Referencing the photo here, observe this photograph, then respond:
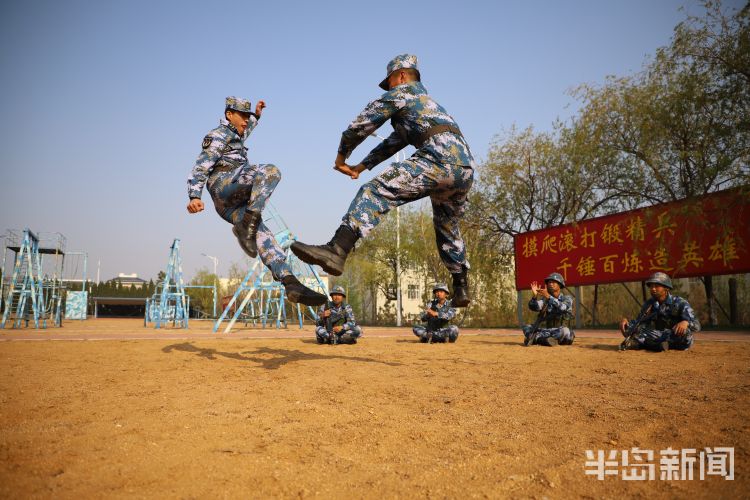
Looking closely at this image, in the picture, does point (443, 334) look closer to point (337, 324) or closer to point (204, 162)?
point (337, 324)

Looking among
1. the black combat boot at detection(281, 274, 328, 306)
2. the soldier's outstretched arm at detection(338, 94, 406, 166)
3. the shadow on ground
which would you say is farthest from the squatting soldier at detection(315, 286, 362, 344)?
the soldier's outstretched arm at detection(338, 94, 406, 166)

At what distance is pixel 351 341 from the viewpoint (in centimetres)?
1009

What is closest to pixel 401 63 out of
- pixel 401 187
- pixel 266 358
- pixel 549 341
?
pixel 401 187

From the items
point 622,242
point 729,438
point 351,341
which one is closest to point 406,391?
point 729,438

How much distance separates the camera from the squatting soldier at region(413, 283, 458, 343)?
408 inches

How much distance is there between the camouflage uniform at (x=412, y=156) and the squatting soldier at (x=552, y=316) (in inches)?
208

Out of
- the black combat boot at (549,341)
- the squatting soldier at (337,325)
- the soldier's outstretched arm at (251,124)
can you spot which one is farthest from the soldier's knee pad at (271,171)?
the black combat boot at (549,341)

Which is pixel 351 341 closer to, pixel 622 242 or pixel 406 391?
pixel 406 391

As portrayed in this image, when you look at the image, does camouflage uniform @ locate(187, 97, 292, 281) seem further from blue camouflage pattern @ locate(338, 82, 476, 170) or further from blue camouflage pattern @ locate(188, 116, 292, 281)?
blue camouflage pattern @ locate(338, 82, 476, 170)

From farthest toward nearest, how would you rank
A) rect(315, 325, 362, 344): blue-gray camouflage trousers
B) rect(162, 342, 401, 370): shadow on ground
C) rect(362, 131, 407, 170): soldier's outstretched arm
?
rect(315, 325, 362, 344): blue-gray camouflage trousers < rect(162, 342, 401, 370): shadow on ground < rect(362, 131, 407, 170): soldier's outstretched arm

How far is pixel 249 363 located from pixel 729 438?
4.72m

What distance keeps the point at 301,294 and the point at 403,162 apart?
143cm

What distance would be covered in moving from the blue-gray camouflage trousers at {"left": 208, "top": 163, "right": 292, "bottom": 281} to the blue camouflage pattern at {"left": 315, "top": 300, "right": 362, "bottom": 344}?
15.7 feet

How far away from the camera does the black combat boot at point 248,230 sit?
522cm
